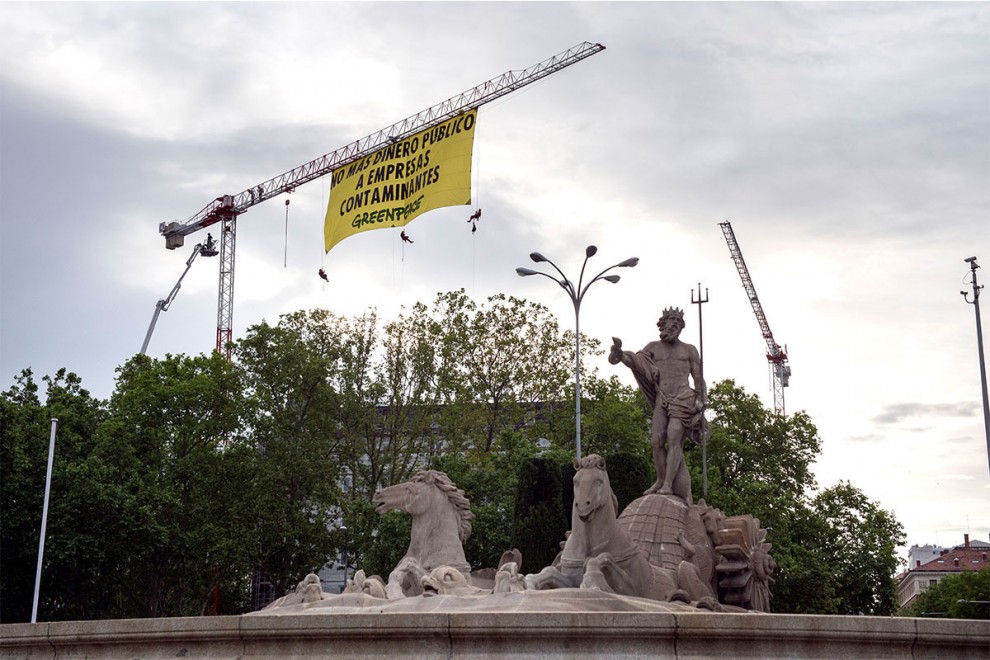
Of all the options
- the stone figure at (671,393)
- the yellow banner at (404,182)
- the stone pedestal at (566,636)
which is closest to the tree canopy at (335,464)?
the yellow banner at (404,182)

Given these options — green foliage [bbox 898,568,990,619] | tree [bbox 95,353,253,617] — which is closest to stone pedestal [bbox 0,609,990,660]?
tree [bbox 95,353,253,617]

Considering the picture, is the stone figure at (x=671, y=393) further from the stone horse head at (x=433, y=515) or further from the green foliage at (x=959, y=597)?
the green foliage at (x=959, y=597)

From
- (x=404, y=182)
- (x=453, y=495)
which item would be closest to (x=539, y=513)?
(x=404, y=182)

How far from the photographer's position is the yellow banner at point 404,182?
35.9 meters

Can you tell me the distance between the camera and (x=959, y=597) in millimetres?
68375

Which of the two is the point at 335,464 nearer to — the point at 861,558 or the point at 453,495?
the point at 861,558

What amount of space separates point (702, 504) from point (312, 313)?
32.4 m

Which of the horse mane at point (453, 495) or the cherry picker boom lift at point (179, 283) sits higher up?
the cherry picker boom lift at point (179, 283)

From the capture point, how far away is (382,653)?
9703 millimetres

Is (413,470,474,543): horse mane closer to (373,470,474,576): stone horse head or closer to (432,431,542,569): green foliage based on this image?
(373,470,474,576): stone horse head

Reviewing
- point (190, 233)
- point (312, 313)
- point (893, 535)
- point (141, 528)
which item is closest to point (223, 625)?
point (141, 528)

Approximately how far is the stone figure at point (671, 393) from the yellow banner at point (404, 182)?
56.2 feet

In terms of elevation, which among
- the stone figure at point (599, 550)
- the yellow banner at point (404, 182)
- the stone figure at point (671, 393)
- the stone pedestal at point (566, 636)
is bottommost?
the stone pedestal at point (566, 636)

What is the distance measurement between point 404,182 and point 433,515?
2272 centimetres
